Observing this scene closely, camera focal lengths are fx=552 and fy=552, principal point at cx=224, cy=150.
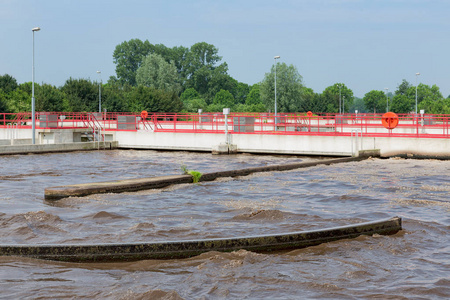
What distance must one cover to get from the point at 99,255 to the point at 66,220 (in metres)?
3.55

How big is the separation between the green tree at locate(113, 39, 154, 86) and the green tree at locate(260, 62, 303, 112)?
Answer: 70.7 meters

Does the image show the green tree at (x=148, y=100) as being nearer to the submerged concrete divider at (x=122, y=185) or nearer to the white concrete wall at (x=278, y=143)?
the white concrete wall at (x=278, y=143)

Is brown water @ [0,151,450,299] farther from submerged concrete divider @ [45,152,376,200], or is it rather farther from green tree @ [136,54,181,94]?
green tree @ [136,54,181,94]

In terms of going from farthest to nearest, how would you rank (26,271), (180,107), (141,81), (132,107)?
(141,81) → (180,107) → (132,107) → (26,271)

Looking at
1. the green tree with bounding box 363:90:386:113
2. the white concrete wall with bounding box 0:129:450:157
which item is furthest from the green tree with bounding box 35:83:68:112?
the green tree with bounding box 363:90:386:113

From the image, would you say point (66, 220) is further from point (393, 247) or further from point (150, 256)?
point (393, 247)

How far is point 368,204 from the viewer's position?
13609 millimetres

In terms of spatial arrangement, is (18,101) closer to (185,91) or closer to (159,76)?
(159,76)

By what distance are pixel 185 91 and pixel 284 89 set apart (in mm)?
60692

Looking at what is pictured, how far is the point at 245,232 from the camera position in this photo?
33.6 feet

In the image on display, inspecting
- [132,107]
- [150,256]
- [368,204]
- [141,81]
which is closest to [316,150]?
[368,204]

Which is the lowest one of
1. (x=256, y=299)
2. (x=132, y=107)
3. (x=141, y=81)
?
(x=256, y=299)

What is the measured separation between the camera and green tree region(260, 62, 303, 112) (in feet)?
287

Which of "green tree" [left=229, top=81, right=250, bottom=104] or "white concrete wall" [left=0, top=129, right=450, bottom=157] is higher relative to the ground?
"green tree" [left=229, top=81, right=250, bottom=104]
